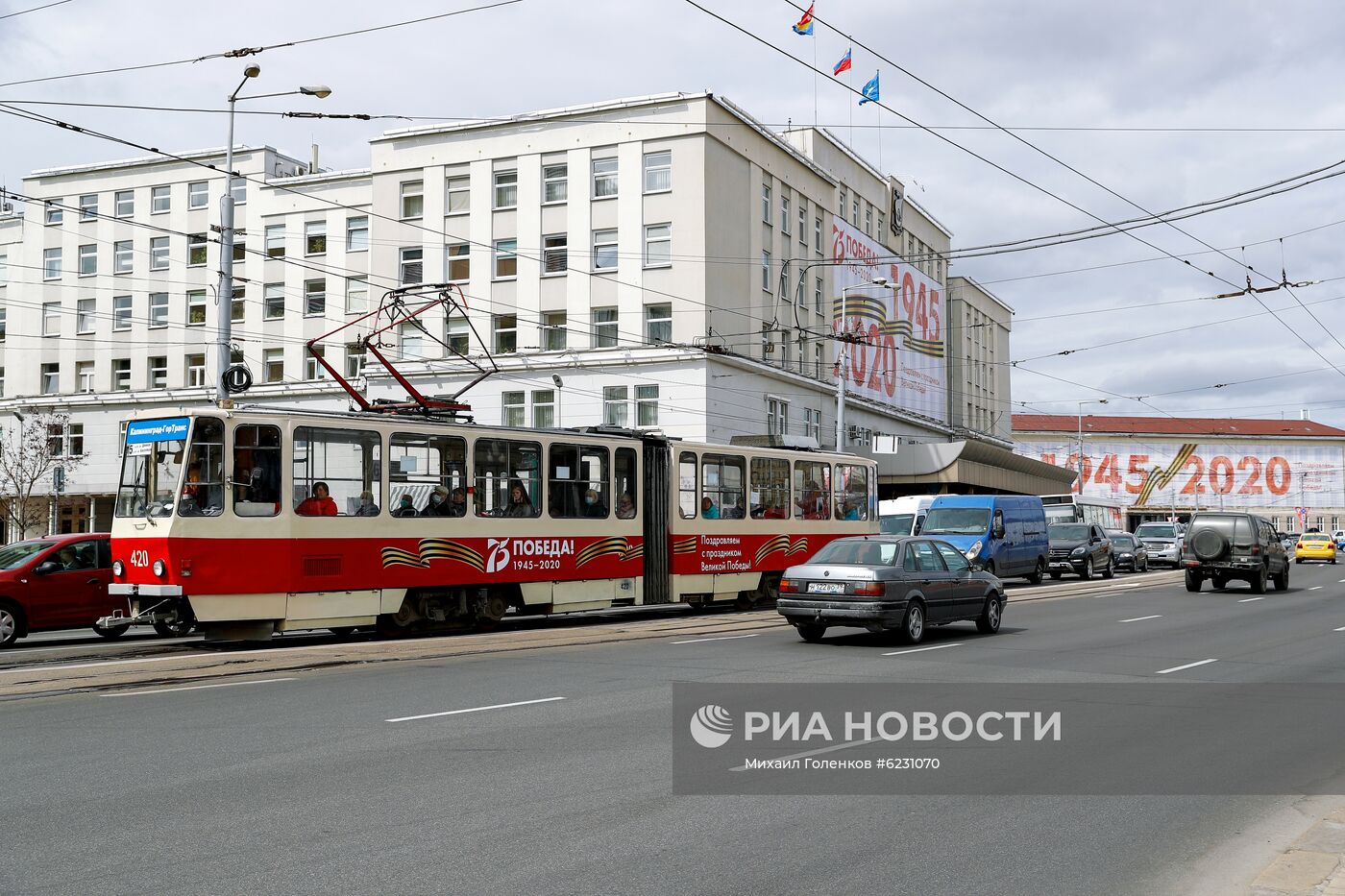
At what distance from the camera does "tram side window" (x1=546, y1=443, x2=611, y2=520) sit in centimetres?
2198

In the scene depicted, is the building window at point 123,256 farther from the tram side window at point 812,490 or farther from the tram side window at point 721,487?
the tram side window at point 721,487

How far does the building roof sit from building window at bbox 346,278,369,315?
3281 inches

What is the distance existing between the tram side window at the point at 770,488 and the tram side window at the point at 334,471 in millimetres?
9751

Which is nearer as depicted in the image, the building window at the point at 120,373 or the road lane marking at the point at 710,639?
the road lane marking at the point at 710,639

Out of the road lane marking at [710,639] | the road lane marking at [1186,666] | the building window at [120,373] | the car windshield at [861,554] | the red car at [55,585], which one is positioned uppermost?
the building window at [120,373]

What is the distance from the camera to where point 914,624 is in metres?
17.7

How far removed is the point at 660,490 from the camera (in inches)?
955

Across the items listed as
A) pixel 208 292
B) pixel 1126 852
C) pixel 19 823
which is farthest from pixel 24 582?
pixel 208 292

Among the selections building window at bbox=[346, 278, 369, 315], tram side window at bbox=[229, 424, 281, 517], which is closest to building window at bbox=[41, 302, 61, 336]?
building window at bbox=[346, 278, 369, 315]

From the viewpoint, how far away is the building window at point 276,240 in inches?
2137

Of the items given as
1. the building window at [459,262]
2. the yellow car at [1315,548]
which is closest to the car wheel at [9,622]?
the building window at [459,262]

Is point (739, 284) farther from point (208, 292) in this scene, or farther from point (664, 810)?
point (664, 810)

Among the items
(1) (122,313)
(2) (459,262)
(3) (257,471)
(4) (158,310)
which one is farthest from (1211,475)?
(3) (257,471)

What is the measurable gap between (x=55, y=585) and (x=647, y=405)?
88.0 ft
